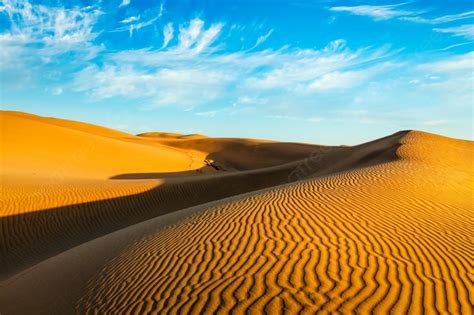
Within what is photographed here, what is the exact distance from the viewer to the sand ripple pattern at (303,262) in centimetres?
421

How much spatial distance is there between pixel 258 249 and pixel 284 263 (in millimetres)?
669

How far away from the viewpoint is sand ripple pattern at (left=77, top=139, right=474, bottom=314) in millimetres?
4211

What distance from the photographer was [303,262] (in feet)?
16.9

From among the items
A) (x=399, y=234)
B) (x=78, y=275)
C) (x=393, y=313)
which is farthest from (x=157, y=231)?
(x=393, y=313)

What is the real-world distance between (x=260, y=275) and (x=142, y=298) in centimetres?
149

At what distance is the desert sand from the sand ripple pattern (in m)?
0.02

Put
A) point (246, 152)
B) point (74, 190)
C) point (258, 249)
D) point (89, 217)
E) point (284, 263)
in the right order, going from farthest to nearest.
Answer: point (246, 152), point (74, 190), point (89, 217), point (258, 249), point (284, 263)

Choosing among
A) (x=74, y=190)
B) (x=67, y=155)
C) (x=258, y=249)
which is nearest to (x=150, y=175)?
(x=67, y=155)

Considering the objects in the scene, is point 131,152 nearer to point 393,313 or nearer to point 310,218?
point 310,218

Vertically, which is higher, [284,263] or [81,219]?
[284,263]

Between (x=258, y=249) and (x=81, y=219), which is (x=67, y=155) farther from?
(x=258, y=249)

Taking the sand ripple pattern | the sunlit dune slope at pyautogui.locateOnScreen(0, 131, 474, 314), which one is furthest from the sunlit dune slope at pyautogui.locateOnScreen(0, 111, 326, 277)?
the sand ripple pattern

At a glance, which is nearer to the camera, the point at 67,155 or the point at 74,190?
the point at 74,190

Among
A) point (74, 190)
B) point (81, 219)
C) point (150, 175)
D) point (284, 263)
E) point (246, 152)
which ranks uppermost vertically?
point (246, 152)
